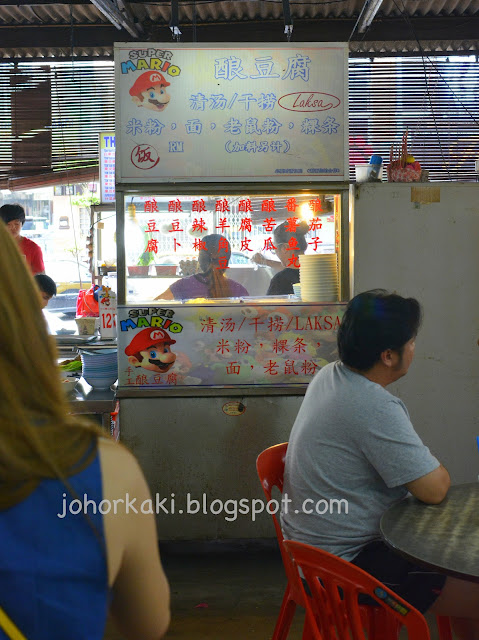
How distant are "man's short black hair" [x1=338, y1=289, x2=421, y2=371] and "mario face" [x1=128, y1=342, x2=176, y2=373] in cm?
130

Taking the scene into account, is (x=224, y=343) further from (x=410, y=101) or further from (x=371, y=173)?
(x=410, y=101)

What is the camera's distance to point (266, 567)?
3305 millimetres

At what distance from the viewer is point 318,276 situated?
129 inches

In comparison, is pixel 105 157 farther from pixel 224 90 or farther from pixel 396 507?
pixel 396 507

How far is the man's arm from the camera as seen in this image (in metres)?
1.91

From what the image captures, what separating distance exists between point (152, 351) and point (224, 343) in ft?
1.15

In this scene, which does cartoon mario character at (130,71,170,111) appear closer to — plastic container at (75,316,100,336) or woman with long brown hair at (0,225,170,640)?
plastic container at (75,316,100,336)

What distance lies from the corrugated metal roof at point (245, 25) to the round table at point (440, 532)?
450 centimetres

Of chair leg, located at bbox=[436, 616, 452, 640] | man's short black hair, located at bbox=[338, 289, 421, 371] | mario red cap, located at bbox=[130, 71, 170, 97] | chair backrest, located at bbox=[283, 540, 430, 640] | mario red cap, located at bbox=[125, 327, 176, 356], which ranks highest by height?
mario red cap, located at bbox=[130, 71, 170, 97]

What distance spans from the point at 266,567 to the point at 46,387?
2754 millimetres

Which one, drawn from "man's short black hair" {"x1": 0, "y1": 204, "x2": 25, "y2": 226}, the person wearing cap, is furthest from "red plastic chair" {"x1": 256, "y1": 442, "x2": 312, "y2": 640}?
"man's short black hair" {"x1": 0, "y1": 204, "x2": 25, "y2": 226}

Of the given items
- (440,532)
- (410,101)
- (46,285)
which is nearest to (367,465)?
(440,532)

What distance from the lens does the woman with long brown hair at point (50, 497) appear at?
30.5 inches

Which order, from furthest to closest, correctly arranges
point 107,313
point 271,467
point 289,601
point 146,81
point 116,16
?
point 116,16 → point 107,313 → point 146,81 → point 271,467 → point 289,601
